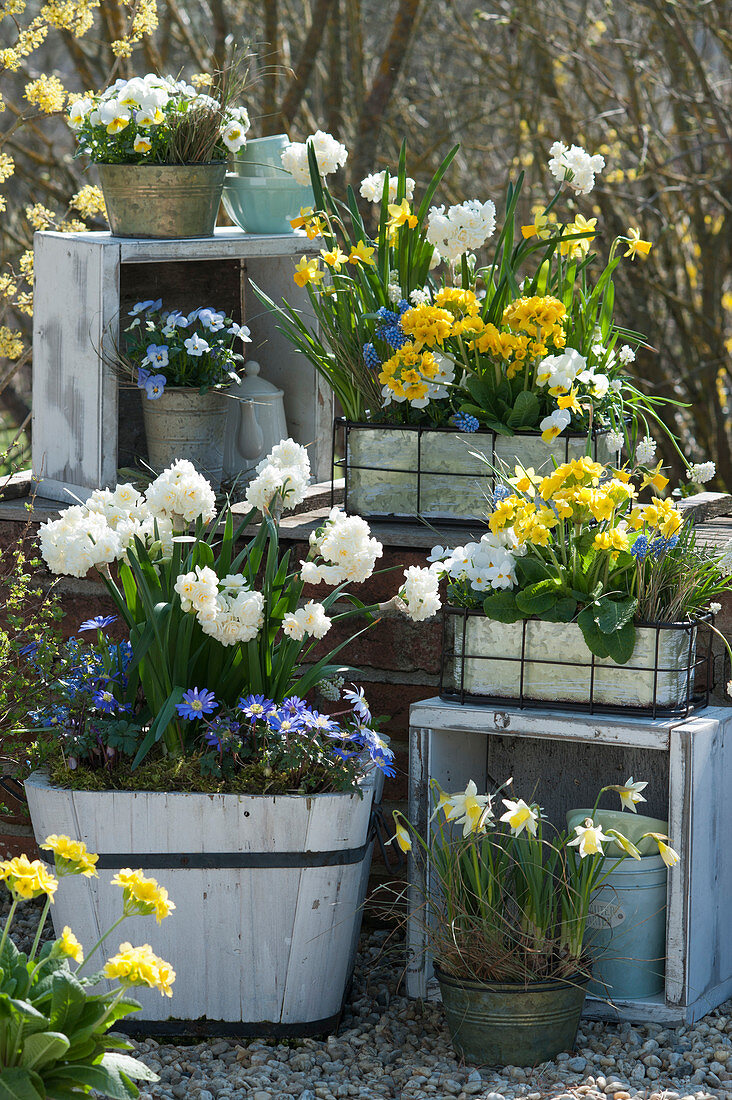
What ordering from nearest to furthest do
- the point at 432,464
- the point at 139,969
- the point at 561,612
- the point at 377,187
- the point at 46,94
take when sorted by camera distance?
the point at 139,969 < the point at 561,612 < the point at 432,464 < the point at 377,187 < the point at 46,94

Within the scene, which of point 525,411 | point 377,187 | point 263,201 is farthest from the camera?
point 263,201

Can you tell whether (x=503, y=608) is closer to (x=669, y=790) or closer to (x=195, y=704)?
(x=669, y=790)

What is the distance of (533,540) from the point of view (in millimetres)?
2154

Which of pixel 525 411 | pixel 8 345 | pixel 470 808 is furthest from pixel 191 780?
pixel 8 345

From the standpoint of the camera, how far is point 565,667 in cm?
226

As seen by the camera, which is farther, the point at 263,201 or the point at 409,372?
the point at 263,201

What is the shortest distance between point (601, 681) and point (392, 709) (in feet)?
2.05

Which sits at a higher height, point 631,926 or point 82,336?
point 82,336

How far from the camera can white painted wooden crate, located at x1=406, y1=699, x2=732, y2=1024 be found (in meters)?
2.20

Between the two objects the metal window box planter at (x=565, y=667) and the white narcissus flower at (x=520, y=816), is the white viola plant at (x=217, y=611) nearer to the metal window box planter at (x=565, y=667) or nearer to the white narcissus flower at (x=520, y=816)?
the metal window box planter at (x=565, y=667)

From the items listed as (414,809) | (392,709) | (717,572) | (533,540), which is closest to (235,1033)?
(414,809)

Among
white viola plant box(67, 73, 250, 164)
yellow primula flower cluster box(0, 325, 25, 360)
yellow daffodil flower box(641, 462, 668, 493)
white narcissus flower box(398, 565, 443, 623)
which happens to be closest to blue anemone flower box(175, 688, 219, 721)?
white narcissus flower box(398, 565, 443, 623)

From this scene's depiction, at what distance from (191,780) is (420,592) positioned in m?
0.48

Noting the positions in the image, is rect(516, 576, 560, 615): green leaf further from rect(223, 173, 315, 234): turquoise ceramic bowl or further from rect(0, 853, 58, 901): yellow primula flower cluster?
rect(223, 173, 315, 234): turquoise ceramic bowl
